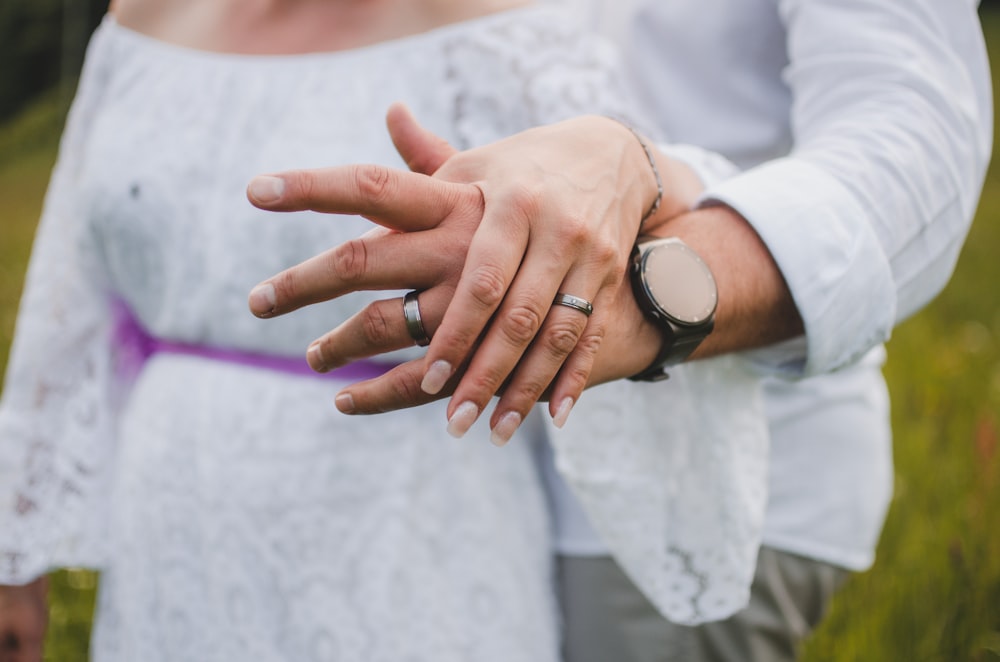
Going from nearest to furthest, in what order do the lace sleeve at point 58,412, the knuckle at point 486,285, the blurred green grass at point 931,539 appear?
the knuckle at point 486,285, the lace sleeve at point 58,412, the blurred green grass at point 931,539

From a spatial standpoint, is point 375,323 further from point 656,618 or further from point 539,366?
point 656,618

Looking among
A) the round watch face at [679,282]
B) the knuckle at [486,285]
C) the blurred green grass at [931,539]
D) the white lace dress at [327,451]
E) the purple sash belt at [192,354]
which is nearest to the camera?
the knuckle at [486,285]

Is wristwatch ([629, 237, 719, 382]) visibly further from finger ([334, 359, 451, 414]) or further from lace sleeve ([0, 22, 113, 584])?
lace sleeve ([0, 22, 113, 584])

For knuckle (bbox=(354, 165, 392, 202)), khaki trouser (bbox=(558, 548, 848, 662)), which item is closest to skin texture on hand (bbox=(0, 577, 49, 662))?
khaki trouser (bbox=(558, 548, 848, 662))

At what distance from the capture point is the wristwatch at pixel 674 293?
838 millimetres

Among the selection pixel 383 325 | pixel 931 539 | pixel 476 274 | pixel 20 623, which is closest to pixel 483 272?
pixel 476 274

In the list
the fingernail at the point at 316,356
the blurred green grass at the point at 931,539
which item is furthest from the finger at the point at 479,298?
the blurred green grass at the point at 931,539

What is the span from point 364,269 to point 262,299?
0.10 m

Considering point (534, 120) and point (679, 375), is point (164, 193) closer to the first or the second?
point (534, 120)

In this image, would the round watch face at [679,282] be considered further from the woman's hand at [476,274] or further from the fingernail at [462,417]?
the fingernail at [462,417]

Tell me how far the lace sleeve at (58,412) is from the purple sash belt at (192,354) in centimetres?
3

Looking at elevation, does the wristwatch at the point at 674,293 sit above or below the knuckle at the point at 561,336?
below

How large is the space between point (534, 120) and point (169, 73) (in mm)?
645

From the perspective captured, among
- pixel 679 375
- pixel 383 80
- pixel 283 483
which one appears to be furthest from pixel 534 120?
pixel 283 483
